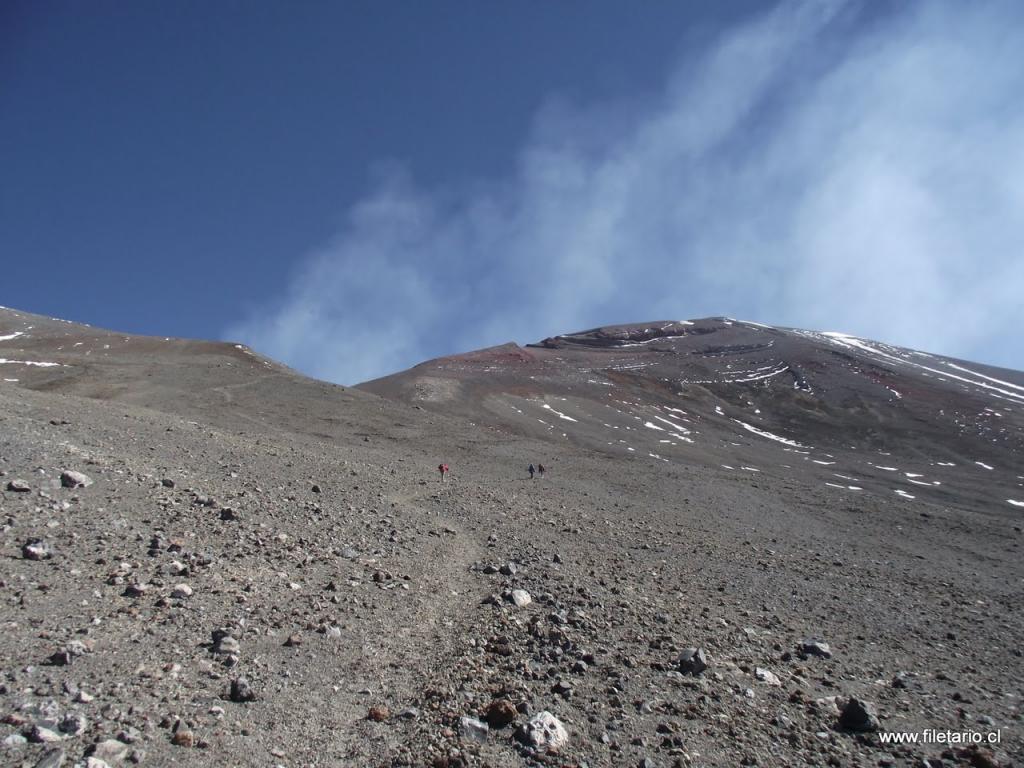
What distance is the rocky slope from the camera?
6309mm

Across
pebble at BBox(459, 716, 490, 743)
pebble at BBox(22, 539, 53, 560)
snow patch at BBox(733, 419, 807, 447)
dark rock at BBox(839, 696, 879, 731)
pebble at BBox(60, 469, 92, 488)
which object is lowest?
dark rock at BBox(839, 696, 879, 731)

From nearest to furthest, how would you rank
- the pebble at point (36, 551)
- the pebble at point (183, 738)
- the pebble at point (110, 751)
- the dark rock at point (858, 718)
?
1. the pebble at point (110, 751)
2. the pebble at point (183, 738)
3. the dark rock at point (858, 718)
4. the pebble at point (36, 551)

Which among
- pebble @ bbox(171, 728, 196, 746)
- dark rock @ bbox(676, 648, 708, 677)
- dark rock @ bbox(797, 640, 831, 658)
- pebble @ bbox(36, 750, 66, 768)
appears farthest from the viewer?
dark rock @ bbox(797, 640, 831, 658)

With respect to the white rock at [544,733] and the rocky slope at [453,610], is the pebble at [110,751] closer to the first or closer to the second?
the rocky slope at [453,610]

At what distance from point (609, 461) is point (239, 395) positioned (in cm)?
2156

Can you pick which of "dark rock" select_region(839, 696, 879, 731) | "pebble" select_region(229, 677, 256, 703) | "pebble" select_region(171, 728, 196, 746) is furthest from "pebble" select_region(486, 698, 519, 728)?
"dark rock" select_region(839, 696, 879, 731)

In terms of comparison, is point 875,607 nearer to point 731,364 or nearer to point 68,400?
point 68,400

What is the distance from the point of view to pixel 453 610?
10.1 metres

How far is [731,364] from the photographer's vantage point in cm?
8581

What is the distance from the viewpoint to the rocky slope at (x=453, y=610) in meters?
6.31

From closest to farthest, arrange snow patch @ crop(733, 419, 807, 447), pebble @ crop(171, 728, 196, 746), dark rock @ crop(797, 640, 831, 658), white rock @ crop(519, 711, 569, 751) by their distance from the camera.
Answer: pebble @ crop(171, 728, 196, 746), white rock @ crop(519, 711, 569, 751), dark rock @ crop(797, 640, 831, 658), snow patch @ crop(733, 419, 807, 447)

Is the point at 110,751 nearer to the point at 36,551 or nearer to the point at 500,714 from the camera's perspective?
the point at 500,714

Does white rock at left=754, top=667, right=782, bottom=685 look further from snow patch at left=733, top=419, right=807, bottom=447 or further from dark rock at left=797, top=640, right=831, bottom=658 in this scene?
snow patch at left=733, top=419, right=807, bottom=447

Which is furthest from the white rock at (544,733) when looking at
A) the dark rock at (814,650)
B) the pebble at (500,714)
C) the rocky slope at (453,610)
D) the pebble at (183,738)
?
the dark rock at (814,650)
